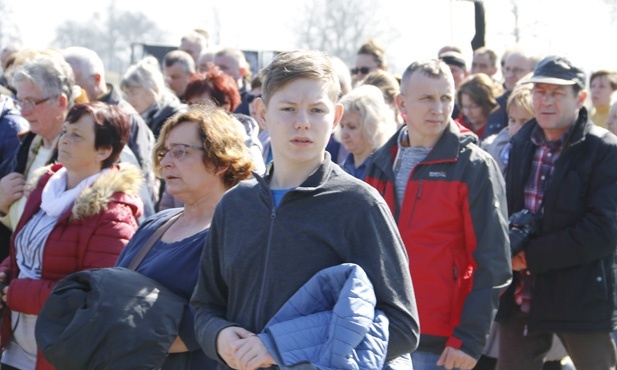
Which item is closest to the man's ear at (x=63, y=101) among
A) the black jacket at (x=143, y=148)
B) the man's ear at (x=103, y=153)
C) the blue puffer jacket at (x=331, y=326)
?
the black jacket at (x=143, y=148)

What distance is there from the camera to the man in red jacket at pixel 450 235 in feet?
14.7

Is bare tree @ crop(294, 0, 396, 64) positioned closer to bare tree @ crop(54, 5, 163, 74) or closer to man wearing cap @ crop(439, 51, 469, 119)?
bare tree @ crop(54, 5, 163, 74)

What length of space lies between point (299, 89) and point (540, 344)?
3151 mm

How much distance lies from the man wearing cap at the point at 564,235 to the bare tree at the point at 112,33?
222ft

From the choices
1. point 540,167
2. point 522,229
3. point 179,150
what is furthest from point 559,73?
point 179,150

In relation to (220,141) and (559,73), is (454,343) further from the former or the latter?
(559,73)

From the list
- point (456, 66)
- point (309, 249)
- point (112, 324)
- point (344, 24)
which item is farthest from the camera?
point (344, 24)

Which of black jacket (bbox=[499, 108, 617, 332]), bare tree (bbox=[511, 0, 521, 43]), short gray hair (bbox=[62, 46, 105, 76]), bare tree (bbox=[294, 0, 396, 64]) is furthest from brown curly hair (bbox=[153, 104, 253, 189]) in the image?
bare tree (bbox=[294, 0, 396, 64])

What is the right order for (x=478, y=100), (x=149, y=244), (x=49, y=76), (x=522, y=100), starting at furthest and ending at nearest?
(x=478, y=100)
(x=522, y=100)
(x=49, y=76)
(x=149, y=244)

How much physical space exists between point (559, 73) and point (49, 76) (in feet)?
10.8

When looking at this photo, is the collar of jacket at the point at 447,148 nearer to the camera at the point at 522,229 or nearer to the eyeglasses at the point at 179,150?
the camera at the point at 522,229

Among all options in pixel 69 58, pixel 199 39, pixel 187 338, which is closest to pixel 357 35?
pixel 199 39

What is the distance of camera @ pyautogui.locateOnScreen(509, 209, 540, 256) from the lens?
17.3ft

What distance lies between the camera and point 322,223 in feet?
9.42
